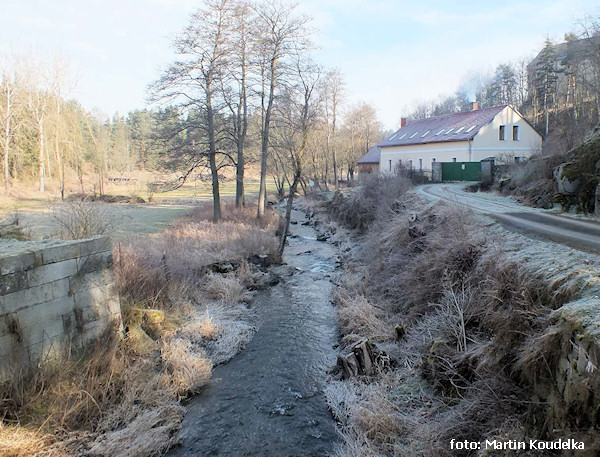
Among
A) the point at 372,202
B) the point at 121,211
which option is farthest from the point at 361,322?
the point at 121,211

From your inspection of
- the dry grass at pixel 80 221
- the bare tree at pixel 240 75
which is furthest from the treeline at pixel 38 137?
the dry grass at pixel 80 221

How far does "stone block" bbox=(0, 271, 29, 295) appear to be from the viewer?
6094 mm

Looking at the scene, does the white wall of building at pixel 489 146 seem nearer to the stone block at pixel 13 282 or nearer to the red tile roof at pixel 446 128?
the red tile roof at pixel 446 128

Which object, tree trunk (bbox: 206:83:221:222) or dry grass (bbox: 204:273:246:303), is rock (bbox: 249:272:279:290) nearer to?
dry grass (bbox: 204:273:246:303)

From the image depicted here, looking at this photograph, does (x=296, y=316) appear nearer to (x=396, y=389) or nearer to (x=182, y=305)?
(x=182, y=305)

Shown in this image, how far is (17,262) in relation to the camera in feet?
20.6

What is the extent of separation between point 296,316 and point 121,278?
5.04 metres

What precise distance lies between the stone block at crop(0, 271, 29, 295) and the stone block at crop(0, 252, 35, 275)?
7 cm

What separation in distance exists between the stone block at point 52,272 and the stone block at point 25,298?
0.11 metres

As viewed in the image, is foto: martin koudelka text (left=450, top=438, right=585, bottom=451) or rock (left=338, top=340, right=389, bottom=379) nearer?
foto: martin koudelka text (left=450, top=438, right=585, bottom=451)

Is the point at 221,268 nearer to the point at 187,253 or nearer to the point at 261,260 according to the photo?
the point at 187,253

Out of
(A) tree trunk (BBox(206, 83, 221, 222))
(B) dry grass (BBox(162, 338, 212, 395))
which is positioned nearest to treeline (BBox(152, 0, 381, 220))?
(A) tree trunk (BBox(206, 83, 221, 222))

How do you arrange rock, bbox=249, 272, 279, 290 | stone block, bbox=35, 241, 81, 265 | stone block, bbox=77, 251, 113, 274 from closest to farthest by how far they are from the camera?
stone block, bbox=35, 241, 81, 265
stone block, bbox=77, 251, 113, 274
rock, bbox=249, 272, 279, 290

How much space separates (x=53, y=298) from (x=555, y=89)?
5564cm
